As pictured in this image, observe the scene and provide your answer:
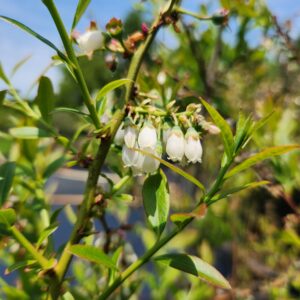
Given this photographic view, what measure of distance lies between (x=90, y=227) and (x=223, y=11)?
361mm

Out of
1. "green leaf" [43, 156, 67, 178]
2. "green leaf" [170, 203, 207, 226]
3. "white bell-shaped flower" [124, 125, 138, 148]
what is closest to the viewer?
"green leaf" [170, 203, 207, 226]

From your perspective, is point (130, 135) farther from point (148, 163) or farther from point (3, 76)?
point (3, 76)

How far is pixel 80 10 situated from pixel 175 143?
175 millimetres

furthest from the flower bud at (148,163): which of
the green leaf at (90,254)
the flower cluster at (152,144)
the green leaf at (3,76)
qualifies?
the green leaf at (3,76)

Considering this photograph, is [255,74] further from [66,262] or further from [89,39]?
[66,262]

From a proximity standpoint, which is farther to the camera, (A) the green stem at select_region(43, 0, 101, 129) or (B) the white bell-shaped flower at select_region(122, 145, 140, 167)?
(B) the white bell-shaped flower at select_region(122, 145, 140, 167)

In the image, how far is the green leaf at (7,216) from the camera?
438 millimetres

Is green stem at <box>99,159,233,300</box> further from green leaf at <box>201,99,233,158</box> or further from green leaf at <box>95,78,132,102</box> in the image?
green leaf at <box>95,78,132,102</box>

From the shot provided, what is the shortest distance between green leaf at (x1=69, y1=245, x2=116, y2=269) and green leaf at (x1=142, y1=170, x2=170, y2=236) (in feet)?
0.20

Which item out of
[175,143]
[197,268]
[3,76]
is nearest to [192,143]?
[175,143]

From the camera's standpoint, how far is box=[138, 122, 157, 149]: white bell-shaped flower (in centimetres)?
49

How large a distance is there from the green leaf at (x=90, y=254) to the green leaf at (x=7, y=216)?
0.21 ft

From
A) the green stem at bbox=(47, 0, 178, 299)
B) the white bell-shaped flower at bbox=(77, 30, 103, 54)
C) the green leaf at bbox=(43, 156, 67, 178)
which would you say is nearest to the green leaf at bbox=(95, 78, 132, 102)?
the green stem at bbox=(47, 0, 178, 299)

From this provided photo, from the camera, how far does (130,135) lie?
19.7 inches
